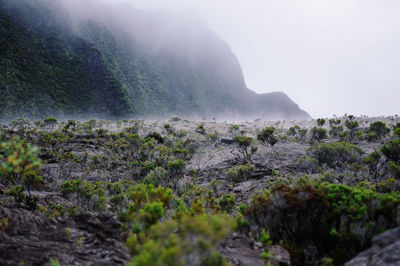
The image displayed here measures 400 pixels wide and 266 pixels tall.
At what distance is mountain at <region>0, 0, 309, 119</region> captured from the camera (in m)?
57.8

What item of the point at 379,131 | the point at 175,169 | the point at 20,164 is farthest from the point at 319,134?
the point at 20,164

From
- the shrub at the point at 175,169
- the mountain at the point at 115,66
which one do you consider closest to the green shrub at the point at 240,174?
the shrub at the point at 175,169

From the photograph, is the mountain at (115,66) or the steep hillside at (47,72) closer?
the steep hillside at (47,72)

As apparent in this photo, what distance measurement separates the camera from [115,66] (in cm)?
8431

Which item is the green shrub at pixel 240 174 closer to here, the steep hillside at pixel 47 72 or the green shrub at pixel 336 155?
the green shrub at pixel 336 155

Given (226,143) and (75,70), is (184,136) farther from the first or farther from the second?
(75,70)

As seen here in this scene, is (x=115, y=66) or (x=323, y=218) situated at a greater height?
(x=115, y=66)

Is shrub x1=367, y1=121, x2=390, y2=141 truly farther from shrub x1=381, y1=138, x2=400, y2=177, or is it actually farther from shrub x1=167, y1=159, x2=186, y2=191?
shrub x1=167, y1=159, x2=186, y2=191

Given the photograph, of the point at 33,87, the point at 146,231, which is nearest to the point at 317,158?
the point at 146,231

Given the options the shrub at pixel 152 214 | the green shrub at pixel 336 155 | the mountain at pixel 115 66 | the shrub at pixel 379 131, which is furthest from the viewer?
the mountain at pixel 115 66

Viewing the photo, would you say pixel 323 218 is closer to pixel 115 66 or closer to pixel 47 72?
pixel 47 72

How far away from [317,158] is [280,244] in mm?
10436

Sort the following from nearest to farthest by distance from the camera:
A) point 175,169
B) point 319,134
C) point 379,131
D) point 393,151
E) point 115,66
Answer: point 393,151, point 175,169, point 379,131, point 319,134, point 115,66

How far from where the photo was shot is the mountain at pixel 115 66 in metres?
57.8
